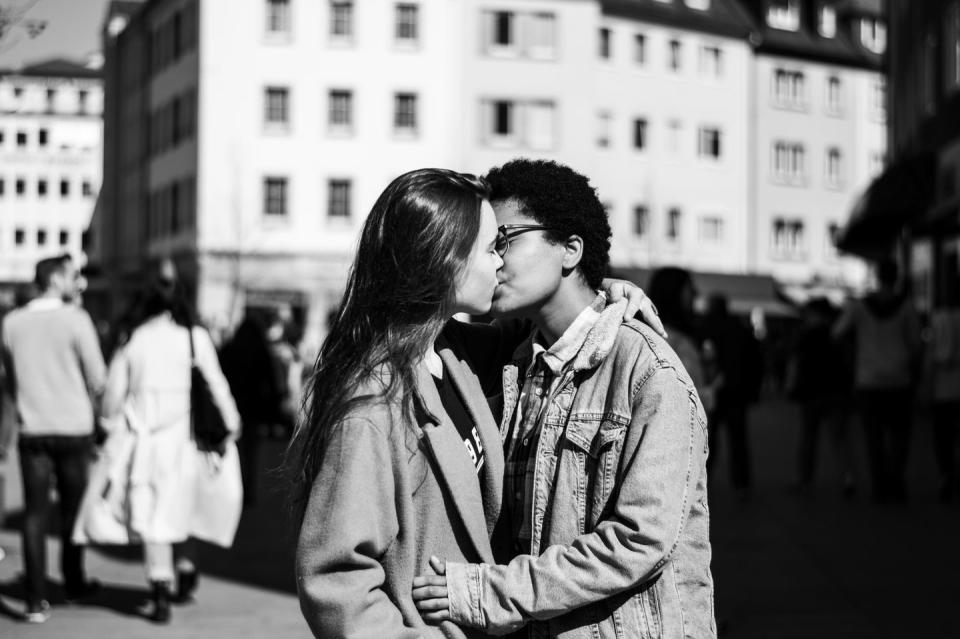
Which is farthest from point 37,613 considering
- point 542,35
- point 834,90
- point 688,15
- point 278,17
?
point 834,90

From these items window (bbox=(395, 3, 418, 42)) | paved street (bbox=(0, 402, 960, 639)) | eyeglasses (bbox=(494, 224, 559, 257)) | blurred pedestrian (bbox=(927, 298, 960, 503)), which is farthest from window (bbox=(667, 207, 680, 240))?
eyeglasses (bbox=(494, 224, 559, 257))

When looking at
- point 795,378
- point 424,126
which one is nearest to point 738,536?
point 795,378

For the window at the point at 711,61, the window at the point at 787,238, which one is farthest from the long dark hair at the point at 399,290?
the window at the point at 787,238

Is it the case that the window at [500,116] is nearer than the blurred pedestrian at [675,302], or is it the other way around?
the blurred pedestrian at [675,302]

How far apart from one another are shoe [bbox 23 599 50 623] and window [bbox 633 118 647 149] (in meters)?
46.1

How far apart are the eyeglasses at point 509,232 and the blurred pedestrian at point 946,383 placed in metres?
10.8

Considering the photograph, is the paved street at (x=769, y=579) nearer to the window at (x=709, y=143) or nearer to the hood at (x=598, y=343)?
the hood at (x=598, y=343)

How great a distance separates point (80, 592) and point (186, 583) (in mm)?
662

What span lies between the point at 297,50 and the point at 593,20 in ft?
35.8

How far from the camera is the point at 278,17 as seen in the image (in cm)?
4881

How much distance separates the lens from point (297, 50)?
48.6 metres

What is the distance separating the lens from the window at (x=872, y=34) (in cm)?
6262

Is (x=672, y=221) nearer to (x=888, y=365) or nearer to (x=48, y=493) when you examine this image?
(x=888, y=365)

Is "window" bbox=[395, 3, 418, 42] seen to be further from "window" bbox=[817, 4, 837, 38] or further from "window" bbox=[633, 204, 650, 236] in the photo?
"window" bbox=[817, 4, 837, 38]
